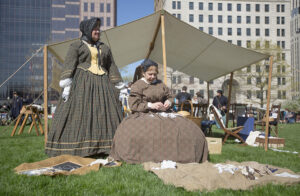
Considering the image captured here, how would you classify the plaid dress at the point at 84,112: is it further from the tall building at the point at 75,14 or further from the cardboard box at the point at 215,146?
the tall building at the point at 75,14

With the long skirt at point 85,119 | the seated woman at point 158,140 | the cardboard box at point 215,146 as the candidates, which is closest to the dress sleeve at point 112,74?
the long skirt at point 85,119

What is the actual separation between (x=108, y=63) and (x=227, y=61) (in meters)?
3.47

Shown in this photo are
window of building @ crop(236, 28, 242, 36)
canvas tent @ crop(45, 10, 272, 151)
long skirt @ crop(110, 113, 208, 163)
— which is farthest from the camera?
window of building @ crop(236, 28, 242, 36)

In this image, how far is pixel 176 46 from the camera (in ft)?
21.0

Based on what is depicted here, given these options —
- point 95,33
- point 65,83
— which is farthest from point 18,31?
point 65,83

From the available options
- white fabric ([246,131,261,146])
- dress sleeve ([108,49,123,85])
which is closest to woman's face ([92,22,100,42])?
dress sleeve ([108,49,123,85])

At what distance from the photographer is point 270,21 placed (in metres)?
46.2

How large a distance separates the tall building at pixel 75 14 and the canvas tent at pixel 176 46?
5823 centimetres

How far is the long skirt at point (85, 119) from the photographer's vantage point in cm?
327

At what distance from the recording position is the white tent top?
505 centimetres

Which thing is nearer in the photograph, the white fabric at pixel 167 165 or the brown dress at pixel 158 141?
the white fabric at pixel 167 165

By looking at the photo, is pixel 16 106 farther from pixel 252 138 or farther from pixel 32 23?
pixel 32 23

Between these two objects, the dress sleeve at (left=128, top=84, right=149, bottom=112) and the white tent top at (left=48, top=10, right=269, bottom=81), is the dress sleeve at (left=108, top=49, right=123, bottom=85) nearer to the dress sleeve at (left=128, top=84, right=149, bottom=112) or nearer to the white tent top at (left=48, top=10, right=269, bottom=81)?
the dress sleeve at (left=128, top=84, right=149, bottom=112)

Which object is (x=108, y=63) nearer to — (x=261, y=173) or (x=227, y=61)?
(x=261, y=173)
